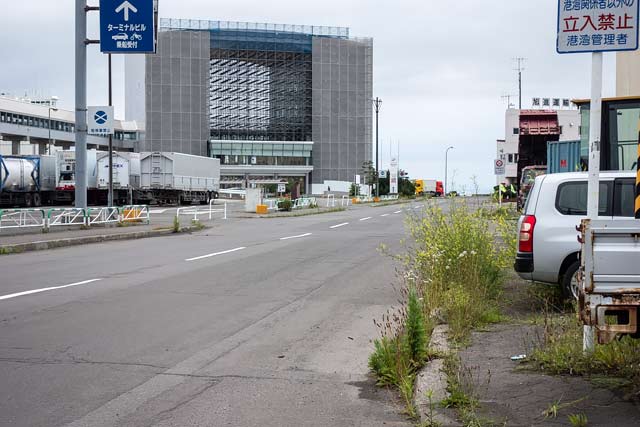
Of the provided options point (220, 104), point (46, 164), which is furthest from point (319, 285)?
point (220, 104)

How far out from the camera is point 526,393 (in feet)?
17.4

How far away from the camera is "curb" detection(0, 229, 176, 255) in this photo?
18328 mm

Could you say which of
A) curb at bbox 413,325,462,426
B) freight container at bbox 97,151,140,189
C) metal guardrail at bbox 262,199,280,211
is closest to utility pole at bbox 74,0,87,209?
curb at bbox 413,325,462,426

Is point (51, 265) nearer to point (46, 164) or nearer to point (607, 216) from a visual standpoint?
point (607, 216)

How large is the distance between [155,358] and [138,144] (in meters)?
93.1

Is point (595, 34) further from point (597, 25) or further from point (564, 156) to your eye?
point (564, 156)

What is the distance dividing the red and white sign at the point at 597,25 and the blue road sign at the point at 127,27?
16.3m

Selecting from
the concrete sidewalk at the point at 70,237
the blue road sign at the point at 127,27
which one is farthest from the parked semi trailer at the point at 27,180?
the blue road sign at the point at 127,27

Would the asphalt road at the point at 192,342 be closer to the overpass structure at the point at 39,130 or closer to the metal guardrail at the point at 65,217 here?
the metal guardrail at the point at 65,217

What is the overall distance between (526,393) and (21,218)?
867 inches

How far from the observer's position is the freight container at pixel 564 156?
2238 centimetres

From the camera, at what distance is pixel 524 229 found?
360 inches

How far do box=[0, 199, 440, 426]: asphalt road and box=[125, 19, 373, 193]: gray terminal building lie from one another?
8029cm

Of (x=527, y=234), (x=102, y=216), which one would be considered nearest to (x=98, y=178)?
(x=102, y=216)
